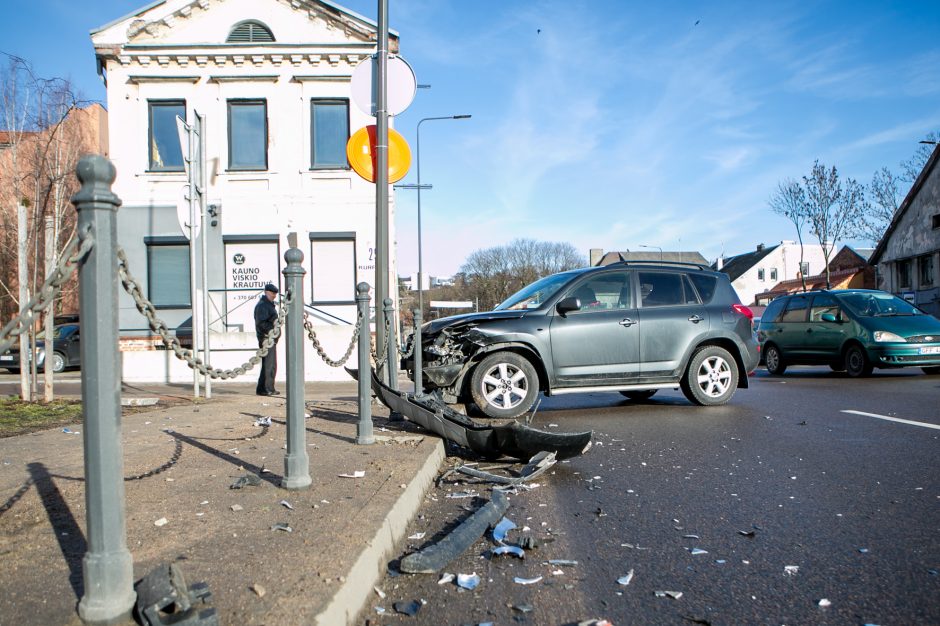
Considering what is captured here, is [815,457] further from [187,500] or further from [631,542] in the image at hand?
[187,500]

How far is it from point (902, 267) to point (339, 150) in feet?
105

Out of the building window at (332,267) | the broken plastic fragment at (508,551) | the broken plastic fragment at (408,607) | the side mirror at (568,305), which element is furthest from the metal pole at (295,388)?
the building window at (332,267)

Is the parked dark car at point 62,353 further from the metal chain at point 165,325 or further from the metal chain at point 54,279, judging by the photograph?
the metal chain at point 54,279

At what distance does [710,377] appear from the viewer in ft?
27.7

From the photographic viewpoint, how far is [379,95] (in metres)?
6.67

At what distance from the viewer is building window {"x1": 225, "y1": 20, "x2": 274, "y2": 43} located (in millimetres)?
18562

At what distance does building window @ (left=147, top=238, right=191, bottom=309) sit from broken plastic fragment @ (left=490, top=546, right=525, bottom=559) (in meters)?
16.9

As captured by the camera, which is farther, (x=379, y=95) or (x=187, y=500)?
(x=379, y=95)

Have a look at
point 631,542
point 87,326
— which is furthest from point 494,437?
point 87,326

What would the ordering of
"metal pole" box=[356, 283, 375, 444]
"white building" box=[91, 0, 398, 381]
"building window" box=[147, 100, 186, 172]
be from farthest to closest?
"building window" box=[147, 100, 186, 172] → "white building" box=[91, 0, 398, 381] → "metal pole" box=[356, 283, 375, 444]

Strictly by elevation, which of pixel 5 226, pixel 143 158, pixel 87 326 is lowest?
pixel 87 326

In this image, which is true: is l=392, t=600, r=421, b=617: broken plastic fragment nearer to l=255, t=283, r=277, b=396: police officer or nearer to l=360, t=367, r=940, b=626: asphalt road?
l=360, t=367, r=940, b=626: asphalt road

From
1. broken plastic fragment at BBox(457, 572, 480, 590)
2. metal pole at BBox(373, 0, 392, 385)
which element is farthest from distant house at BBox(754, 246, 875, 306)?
broken plastic fragment at BBox(457, 572, 480, 590)

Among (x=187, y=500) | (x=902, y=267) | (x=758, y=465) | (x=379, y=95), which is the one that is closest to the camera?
(x=187, y=500)
